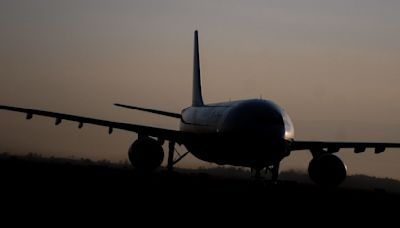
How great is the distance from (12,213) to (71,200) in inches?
136

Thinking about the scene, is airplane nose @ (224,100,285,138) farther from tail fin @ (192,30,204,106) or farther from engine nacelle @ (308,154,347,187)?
tail fin @ (192,30,204,106)

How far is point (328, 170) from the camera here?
3484 centimetres

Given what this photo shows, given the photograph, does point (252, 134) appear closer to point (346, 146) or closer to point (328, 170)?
point (328, 170)

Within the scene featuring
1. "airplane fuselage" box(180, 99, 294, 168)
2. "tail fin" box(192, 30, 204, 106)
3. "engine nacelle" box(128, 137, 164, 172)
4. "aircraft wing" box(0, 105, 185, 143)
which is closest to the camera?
"airplane fuselage" box(180, 99, 294, 168)

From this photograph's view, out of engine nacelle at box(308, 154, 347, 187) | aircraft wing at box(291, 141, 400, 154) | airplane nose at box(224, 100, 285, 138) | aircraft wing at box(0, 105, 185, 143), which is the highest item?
airplane nose at box(224, 100, 285, 138)

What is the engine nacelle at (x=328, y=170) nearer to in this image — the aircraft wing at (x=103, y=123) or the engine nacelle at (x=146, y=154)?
the engine nacelle at (x=146, y=154)

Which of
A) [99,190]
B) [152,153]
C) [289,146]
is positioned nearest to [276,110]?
[289,146]

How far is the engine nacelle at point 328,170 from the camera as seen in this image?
114ft

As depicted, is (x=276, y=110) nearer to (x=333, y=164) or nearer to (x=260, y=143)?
(x=260, y=143)

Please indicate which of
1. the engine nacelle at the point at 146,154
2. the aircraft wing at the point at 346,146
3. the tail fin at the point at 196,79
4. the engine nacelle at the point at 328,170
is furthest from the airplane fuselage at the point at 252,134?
the tail fin at the point at 196,79

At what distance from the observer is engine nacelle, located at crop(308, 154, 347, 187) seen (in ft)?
114

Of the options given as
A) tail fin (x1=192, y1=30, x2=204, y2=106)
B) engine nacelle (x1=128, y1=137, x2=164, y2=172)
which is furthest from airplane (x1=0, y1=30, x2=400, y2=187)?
tail fin (x1=192, y1=30, x2=204, y2=106)

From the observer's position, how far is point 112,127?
1527 inches

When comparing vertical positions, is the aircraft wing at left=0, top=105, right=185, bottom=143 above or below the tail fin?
below
